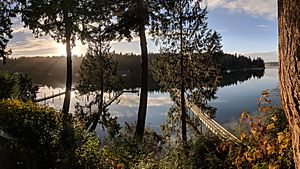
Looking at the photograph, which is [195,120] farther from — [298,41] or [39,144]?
[298,41]

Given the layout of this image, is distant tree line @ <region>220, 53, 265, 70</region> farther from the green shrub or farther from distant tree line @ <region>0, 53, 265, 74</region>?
the green shrub

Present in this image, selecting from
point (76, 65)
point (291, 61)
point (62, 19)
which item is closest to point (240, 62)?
point (76, 65)

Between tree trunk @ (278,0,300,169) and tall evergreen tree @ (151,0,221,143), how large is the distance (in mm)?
9293

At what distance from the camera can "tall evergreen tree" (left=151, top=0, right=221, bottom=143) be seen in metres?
11.6

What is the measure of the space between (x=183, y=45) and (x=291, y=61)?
9.84m

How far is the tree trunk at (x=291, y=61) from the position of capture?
2.12 metres

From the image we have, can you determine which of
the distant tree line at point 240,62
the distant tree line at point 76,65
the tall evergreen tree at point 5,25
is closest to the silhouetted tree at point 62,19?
the tall evergreen tree at point 5,25

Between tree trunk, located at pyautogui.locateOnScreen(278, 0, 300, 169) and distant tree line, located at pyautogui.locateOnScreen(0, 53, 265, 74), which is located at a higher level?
distant tree line, located at pyautogui.locateOnScreen(0, 53, 265, 74)

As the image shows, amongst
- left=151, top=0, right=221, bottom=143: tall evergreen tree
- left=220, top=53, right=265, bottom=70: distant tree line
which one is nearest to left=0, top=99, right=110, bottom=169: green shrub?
left=151, top=0, right=221, bottom=143: tall evergreen tree

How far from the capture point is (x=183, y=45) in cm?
1193

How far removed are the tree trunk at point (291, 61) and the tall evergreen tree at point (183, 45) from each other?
9.29 metres

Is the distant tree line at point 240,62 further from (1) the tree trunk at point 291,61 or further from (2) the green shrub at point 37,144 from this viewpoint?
(1) the tree trunk at point 291,61

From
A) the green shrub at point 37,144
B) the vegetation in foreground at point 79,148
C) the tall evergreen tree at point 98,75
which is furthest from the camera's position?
the tall evergreen tree at point 98,75

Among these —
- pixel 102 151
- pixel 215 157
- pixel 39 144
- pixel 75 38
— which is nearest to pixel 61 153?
pixel 39 144
